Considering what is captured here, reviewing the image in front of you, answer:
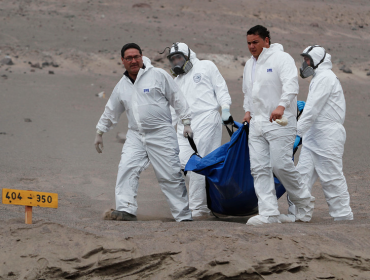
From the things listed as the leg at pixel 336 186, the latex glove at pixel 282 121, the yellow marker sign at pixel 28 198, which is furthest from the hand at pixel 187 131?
the yellow marker sign at pixel 28 198

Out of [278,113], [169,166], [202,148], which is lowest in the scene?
[169,166]

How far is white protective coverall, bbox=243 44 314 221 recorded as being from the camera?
480 cm

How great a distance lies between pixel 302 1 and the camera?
27250 millimetres

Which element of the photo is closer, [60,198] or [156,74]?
[156,74]

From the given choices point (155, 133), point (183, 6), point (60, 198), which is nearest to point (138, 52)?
point (155, 133)

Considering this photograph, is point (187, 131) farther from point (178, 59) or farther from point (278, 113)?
point (278, 113)

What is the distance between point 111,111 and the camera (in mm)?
5562

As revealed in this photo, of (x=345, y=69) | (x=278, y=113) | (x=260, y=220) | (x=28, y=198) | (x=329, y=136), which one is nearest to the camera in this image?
(x=28, y=198)

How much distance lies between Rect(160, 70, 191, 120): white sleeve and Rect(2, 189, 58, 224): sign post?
171 cm

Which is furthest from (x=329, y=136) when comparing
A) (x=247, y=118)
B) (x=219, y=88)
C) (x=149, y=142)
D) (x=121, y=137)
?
(x=121, y=137)

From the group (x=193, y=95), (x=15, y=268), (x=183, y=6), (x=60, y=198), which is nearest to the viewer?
(x=15, y=268)

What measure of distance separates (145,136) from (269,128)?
1270 mm

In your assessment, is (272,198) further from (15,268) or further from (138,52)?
(15,268)

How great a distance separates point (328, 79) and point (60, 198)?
350cm
